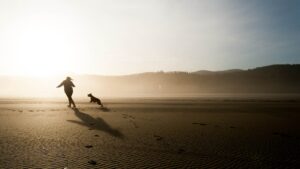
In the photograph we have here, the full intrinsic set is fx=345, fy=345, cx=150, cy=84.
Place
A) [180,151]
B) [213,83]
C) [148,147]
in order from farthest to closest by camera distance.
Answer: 1. [213,83]
2. [148,147]
3. [180,151]

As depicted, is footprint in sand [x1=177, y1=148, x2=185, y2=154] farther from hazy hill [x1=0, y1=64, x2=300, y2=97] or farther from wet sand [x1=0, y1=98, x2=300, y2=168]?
hazy hill [x1=0, y1=64, x2=300, y2=97]

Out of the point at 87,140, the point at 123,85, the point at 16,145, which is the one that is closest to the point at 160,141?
the point at 87,140

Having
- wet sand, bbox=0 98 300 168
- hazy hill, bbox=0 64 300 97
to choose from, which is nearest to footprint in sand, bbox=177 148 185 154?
wet sand, bbox=0 98 300 168

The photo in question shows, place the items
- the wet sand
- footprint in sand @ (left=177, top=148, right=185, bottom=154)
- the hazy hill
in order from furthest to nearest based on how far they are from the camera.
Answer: the hazy hill
footprint in sand @ (left=177, top=148, right=185, bottom=154)
the wet sand

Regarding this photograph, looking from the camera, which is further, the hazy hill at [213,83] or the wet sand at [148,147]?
the hazy hill at [213,83]

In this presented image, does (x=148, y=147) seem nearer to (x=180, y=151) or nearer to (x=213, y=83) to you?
(x=180, y=151)

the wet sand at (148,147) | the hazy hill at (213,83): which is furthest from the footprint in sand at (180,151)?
the hazy hill at (213,83)

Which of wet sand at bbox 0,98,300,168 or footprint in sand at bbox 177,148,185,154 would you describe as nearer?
wet sand at bbox 0,98,300,168

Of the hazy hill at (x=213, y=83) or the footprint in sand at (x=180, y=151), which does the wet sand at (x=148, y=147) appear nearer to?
the footprint in sand at (x=180, y=151)

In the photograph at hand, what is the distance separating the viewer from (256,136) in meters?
10.0

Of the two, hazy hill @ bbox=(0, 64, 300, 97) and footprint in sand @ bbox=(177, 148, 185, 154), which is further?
hazy hill @ bbox=(0, 64, 300, 97)

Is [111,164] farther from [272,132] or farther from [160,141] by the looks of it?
[272,132]

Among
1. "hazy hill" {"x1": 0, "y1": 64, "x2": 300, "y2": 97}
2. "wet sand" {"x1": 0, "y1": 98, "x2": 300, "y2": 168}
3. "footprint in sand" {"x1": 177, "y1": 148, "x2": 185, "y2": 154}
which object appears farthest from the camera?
"hazy hill" {"x1": 0, "y1": 64, "x2": 300, "y2": 97}

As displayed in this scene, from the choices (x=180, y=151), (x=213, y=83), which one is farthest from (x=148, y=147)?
(x=213, y=83)
